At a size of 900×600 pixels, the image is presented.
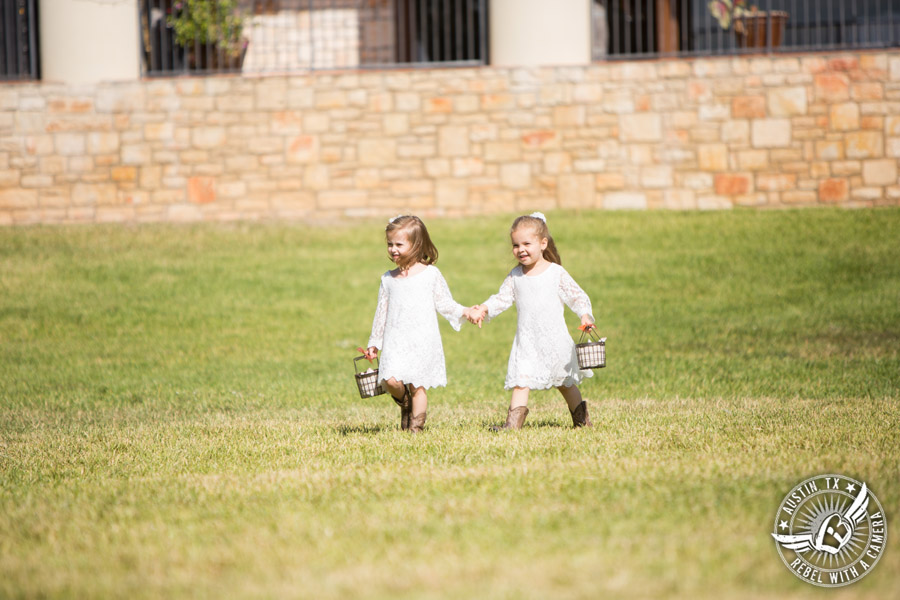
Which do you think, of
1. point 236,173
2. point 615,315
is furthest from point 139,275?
point 615,315

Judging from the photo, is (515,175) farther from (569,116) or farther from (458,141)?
(569,116)

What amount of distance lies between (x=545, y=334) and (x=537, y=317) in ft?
0.36

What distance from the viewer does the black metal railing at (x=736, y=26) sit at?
1513 centimetres

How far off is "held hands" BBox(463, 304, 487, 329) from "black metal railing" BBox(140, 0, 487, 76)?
10.3 metres

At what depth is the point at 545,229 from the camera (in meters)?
5.88

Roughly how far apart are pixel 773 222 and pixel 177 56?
968 cm

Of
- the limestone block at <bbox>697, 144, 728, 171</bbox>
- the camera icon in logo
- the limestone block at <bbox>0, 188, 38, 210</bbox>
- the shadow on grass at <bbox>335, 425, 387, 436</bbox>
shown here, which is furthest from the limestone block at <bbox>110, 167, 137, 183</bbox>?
the camera icon in logo

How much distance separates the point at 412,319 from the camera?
5973mm

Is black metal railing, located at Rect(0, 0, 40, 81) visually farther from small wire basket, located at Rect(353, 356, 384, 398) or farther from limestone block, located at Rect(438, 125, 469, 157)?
small wire basket, located at Rect(353, 356, 384, 398)

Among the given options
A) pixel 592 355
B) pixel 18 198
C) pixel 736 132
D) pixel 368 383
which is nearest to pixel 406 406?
pixel 368 383

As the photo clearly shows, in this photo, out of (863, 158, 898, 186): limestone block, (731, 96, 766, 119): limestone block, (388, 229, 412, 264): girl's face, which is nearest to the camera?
(388, 229, 412, 264): girl's face

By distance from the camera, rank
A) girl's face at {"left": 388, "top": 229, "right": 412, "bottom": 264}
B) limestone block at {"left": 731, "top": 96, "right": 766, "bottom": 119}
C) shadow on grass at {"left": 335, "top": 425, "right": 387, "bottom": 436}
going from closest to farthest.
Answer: girl's face at {"left": 388, "top": 229, "right": 412, "bottom": 264} → shadow on grass at {"left": 335, "top": 425, "right": 387, "bottom": 436} → limestone block at {"left": 731, "top": 96, "right": 766, "bottom": 119}

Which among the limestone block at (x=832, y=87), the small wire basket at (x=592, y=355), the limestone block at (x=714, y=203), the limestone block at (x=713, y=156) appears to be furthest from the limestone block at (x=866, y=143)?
the small wire basket at (x=592, y=355)

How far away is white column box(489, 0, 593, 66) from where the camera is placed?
15.3 metres
